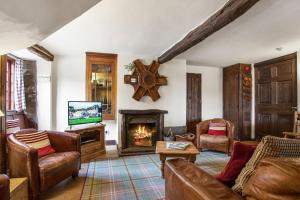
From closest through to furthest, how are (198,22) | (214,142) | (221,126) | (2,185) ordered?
(2,185) < (198,22) < (214,142) < (221,126)

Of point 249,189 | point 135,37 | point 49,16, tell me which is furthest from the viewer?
point 135,37

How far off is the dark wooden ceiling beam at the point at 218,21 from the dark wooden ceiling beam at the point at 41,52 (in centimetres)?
254

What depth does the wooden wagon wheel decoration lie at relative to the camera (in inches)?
168

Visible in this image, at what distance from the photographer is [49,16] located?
149cm

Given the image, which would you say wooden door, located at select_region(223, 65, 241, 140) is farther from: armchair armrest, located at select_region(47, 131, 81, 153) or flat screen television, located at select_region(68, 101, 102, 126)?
armchair armrest, located at select_region(47, 131, 81, 153)

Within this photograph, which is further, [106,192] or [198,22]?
[198,22]

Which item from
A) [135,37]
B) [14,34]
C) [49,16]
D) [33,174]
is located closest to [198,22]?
[135,37]

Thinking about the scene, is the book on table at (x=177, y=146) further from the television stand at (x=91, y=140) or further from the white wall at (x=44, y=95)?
the white wall at (x=44, y=95)

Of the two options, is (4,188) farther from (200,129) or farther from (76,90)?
(200,129)

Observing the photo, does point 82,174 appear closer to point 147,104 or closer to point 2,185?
point 2,185

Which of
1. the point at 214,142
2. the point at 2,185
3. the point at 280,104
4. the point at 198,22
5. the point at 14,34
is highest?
the point at 198,22

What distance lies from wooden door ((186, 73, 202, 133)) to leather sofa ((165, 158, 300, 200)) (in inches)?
161

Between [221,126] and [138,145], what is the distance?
1945 mm

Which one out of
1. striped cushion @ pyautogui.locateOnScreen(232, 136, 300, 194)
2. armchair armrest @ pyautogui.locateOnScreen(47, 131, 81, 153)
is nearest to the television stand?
armchair armrest @ pyautogui.locateOnScreen(47, 131, 81, 153)
